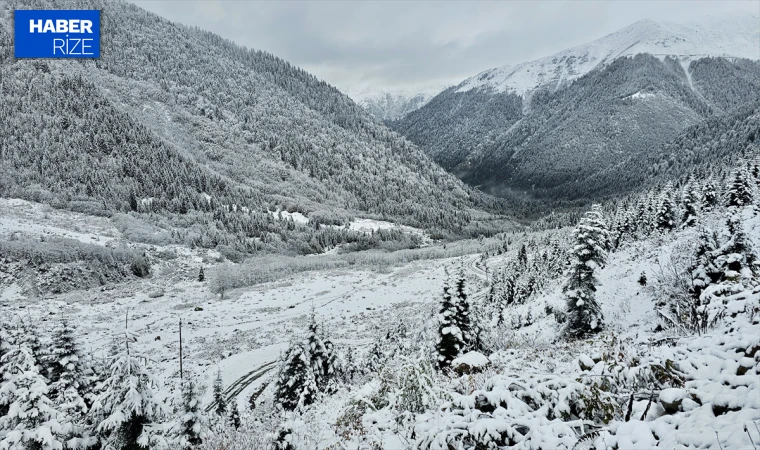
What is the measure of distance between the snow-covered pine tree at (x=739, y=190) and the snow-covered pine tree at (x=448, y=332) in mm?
28256

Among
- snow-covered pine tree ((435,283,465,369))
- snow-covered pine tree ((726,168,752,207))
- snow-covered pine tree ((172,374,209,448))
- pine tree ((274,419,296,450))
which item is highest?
snow-covered pine tree ((726,168,752,207))

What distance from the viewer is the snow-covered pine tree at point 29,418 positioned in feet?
25.5

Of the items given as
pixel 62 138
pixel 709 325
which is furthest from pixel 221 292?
pixel 62 138

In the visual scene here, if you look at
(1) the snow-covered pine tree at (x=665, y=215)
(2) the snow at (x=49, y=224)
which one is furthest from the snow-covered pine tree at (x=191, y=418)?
(2) the snow at (x=49, y=224)

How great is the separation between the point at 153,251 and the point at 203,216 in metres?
28.6

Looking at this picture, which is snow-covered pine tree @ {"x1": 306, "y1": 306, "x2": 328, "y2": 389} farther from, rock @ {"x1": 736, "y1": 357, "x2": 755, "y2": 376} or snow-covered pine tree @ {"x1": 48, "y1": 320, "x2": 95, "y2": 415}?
rock @ {"x1": 736, "y1": 357, "x2": 755, "y2": 376}

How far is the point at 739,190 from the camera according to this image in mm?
30969

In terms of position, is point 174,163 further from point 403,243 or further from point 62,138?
point 403,243

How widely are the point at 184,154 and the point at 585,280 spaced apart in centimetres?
14653

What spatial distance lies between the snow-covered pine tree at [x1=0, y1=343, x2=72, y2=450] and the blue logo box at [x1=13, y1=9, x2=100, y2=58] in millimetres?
124616

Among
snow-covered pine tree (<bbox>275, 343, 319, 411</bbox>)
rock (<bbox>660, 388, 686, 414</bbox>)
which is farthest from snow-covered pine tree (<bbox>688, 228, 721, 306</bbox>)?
snow-covered pine tree (<bbox>275, 343, 319, 411</bbox>)

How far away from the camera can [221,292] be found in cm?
6700

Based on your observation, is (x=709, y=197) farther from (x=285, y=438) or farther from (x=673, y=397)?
(x=285, y=438)

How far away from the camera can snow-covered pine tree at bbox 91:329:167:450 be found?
323 inches
